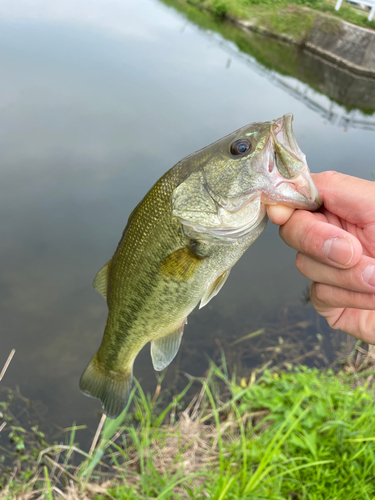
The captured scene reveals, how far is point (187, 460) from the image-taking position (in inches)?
121

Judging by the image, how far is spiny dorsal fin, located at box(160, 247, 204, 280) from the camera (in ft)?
5.90

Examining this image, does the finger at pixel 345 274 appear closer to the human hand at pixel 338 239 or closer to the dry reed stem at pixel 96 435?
the human hand at pixel 338 239

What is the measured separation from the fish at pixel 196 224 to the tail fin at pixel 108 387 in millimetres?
279

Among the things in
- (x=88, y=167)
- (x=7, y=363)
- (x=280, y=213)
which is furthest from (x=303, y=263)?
(x=88, y=167)

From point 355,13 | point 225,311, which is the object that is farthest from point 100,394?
point 355,13

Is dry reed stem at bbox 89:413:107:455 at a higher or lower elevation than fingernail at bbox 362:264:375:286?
lower

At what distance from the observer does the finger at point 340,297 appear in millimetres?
1691

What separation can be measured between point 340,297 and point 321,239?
0.44 metres

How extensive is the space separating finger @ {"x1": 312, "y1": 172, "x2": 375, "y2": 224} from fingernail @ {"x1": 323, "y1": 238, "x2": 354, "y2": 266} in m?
0.28

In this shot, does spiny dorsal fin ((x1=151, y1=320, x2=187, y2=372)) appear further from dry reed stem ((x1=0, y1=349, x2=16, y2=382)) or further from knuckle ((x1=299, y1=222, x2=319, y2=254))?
dry reed stem ((x1=0, y1=349, x2=16, y2=382))

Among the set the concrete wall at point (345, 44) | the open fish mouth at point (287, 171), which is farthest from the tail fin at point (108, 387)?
the concrete wall at point (345, 44)

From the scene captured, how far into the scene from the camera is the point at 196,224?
1724 millimetres

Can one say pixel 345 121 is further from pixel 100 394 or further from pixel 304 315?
pixel 100 394

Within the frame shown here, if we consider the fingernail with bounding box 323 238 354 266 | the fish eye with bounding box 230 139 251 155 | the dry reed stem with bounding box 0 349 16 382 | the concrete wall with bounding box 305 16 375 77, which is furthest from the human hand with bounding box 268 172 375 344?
the concrete wall with bounding box 305 16 375 77
